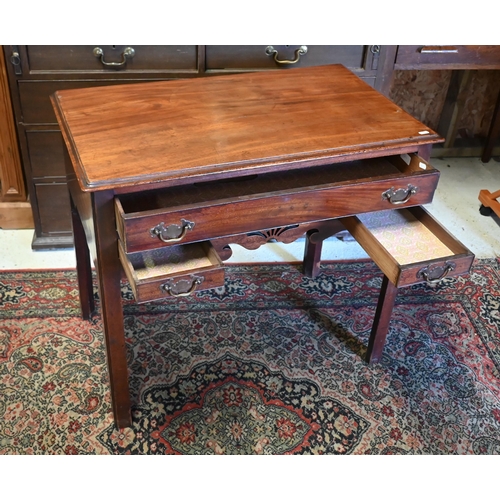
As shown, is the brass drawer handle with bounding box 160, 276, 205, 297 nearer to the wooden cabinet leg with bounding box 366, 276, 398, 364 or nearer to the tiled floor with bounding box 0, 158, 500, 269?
the wooden cabinet leg with bounding box 366, 276, 398, 364

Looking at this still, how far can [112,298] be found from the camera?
1.68 m

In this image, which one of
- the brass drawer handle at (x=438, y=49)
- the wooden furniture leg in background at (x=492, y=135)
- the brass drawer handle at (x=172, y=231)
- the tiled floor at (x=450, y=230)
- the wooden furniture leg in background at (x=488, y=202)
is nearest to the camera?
the brass drawer handle at (x=172, y=231)

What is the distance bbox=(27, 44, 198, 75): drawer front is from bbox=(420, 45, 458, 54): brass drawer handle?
2.87 feet

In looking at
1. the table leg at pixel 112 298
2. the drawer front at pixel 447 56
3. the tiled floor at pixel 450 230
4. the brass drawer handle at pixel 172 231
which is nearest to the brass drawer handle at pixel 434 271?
the brass drawer handle at pixel 172 231

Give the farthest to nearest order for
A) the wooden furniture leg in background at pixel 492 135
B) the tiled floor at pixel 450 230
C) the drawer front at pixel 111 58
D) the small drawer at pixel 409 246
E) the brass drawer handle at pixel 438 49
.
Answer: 1. the wooden furniture leg in background at pixel 492 135
2. the tiled floor at pixel 450 230
3. the brass drawer handle at pixel 438 49
4. the drawer front at pixel 111 58
5. the small drawer at pixel 409 246

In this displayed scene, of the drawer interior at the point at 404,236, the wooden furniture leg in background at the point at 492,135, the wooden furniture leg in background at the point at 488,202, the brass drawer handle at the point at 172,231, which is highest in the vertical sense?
the brass drawer handle at the point at 172,231

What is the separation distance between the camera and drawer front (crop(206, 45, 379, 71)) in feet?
7.74

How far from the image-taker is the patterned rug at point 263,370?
1888 millimetres

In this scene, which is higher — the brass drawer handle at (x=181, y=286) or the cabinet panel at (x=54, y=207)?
the brass drawer handle at (x=181, y=286)

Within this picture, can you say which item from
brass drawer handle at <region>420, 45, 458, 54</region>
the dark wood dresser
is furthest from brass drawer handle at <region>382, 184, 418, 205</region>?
brass drawer handle at <region>420, 45, 458, 54</region>

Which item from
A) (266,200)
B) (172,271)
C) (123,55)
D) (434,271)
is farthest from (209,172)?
(123,55)

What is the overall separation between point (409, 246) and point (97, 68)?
126 centimetres

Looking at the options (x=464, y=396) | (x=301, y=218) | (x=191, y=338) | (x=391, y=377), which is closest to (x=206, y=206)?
(x=301, y=218)

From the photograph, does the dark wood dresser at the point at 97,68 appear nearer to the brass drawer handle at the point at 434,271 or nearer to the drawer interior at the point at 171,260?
the drawer interior at the point at 171,260
